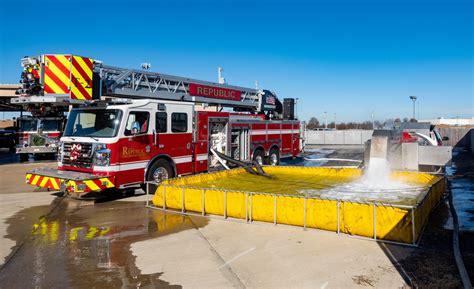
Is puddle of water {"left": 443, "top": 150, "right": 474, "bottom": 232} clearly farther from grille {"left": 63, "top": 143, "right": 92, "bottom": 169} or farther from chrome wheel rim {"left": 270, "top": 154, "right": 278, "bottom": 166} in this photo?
grille {"left": 63, "top": 143, "right": 92, "bottom": 169}

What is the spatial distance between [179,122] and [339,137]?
34501 mm

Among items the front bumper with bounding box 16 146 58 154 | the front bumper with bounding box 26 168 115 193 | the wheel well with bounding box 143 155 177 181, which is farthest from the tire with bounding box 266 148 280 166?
the front bumper with bounding box 16 146 58 154

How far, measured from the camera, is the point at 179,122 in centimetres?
1038

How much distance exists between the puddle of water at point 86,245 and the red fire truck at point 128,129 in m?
0.70

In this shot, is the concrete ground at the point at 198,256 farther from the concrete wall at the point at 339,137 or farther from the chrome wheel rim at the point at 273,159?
the concrete wall at the point at 339,137

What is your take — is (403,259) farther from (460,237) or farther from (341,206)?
(460,237)

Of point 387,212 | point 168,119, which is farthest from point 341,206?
point 168,119

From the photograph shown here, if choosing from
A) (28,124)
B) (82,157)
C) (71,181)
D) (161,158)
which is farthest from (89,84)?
(28,124)

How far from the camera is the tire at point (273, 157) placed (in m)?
15.0

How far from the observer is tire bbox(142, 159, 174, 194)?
31.1 feet

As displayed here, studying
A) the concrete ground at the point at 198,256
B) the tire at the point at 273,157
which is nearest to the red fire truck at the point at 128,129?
the concrete ground at the point at 198,256

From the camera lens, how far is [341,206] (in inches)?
237

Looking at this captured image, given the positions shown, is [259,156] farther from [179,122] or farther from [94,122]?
A: [94,122]

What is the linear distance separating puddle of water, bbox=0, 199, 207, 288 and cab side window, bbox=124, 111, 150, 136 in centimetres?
183
